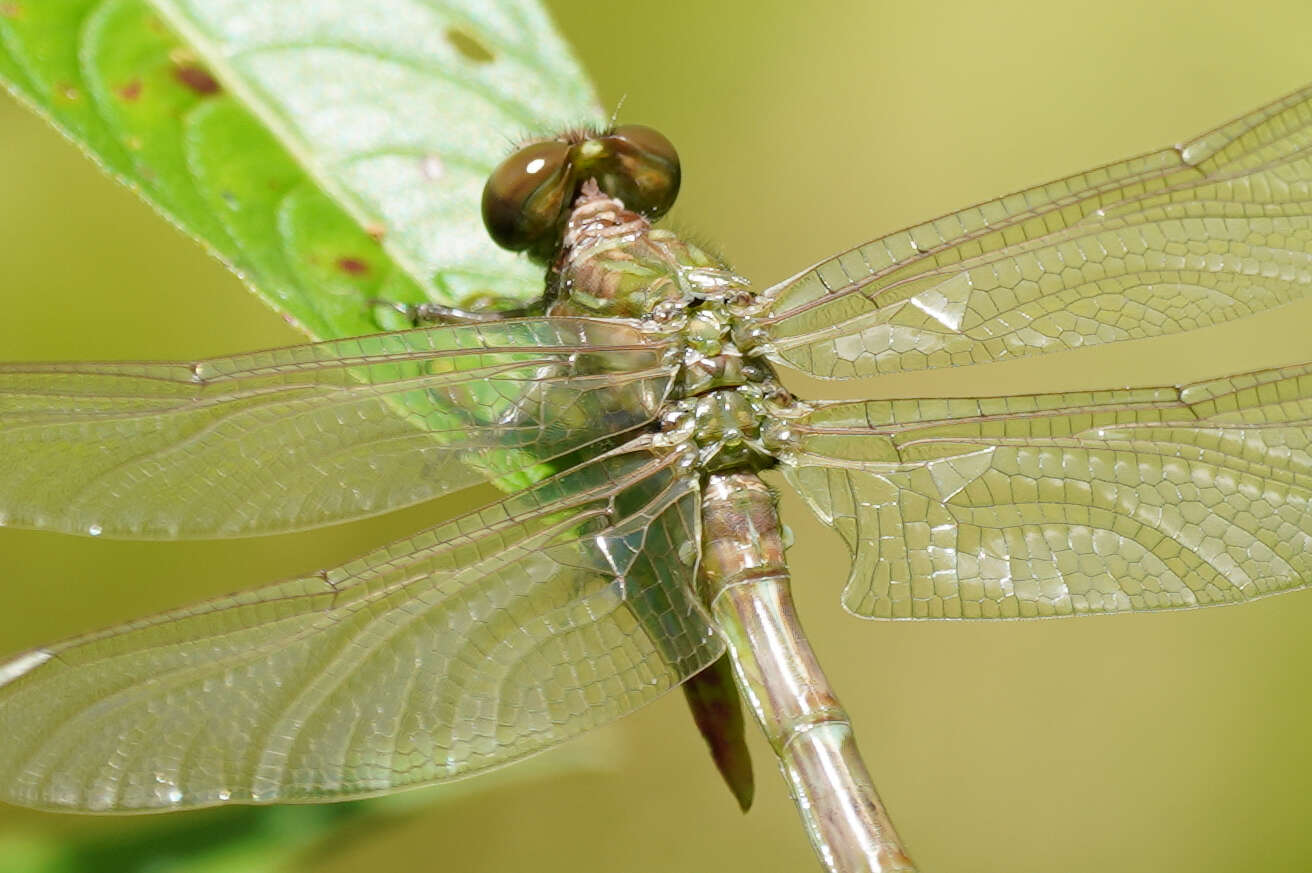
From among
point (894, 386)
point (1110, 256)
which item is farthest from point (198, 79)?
point (894, 386)

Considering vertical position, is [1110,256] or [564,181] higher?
[564,181]

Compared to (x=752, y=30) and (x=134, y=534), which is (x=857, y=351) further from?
(x=752, y=30)

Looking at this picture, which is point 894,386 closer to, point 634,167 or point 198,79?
point 634,167

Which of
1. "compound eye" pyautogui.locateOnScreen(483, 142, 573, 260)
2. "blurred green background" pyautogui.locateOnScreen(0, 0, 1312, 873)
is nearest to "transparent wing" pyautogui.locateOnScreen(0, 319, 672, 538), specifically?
"compound eye" pyautogui.locateOnScreen(483, 142, 573, 260)

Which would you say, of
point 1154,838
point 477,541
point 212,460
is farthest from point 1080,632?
point 212,460

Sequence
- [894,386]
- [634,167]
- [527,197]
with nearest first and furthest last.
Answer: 1. [527,197]
2. [634,167]
3. [894,386]

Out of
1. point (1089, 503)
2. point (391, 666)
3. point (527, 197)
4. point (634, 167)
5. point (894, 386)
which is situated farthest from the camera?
point (894, 386)

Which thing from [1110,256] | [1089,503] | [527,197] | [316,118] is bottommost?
[1089,503]
